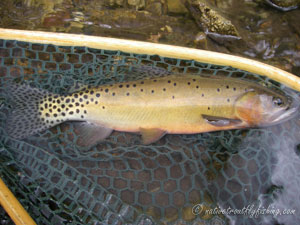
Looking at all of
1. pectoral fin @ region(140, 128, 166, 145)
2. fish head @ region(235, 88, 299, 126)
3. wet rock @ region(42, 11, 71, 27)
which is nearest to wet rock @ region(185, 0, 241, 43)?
fish head @ region(235, 88, 299, 126)

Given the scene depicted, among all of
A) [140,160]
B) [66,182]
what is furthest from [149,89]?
[66,182]

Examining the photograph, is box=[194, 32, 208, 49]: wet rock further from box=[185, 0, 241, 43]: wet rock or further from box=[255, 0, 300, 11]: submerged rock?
box=[255, 0, 300, 11]: submerged rock

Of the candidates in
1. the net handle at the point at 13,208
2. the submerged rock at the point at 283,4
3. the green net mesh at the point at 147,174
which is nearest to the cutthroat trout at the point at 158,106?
the green net mesh at the point at 147,174

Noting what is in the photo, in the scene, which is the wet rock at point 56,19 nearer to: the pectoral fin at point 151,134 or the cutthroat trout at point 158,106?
the cutthroat trout at point 158,106

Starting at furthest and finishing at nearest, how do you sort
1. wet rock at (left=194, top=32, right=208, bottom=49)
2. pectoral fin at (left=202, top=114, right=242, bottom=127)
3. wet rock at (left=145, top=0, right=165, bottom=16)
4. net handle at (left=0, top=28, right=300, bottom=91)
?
wet rock at (left=145, top=0, right=165, bottom=16), wet rock at (left=194, top=32, right=208, bottom=49), net handle at (left=0, top=28, right=300, bottom=91), pectoral fin at (left=202, top=114, right=242, bottom=127)

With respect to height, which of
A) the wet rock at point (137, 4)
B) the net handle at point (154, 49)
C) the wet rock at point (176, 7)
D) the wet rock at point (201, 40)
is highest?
the wet rock at point (176, 7)

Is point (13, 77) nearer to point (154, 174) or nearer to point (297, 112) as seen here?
point (154, 174)
